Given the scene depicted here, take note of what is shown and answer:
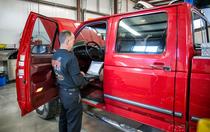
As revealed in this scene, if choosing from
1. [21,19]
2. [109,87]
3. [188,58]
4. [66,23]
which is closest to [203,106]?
[188,58]

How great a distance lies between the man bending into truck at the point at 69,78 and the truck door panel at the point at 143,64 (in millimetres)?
438

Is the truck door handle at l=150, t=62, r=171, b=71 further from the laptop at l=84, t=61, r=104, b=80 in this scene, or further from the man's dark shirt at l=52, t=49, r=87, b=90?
the laptop at l=84, t=61, r=104, b=80

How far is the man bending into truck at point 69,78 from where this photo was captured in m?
2.43

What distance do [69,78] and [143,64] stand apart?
966mm

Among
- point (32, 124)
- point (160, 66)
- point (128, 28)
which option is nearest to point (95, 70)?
point (128, 28)

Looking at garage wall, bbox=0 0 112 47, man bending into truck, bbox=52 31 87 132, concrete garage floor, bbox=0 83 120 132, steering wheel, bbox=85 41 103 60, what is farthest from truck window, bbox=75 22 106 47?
garage wall, bbox=0 0 112 47

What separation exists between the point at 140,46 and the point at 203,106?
0.99 meters

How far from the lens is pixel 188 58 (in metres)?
1.93

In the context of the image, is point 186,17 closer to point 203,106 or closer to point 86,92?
point 203,106

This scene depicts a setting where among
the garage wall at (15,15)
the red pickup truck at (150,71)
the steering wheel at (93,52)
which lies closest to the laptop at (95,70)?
the steering wheel at (93,52)

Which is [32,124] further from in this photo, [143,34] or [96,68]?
[143,34]

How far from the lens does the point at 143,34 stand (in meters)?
2.41

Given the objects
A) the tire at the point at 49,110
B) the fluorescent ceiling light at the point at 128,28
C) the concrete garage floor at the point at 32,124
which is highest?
the fluorescent ceiling light at the point at 128,28

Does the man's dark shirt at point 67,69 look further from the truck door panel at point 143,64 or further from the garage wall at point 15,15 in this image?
the garage wall at point 15,15
